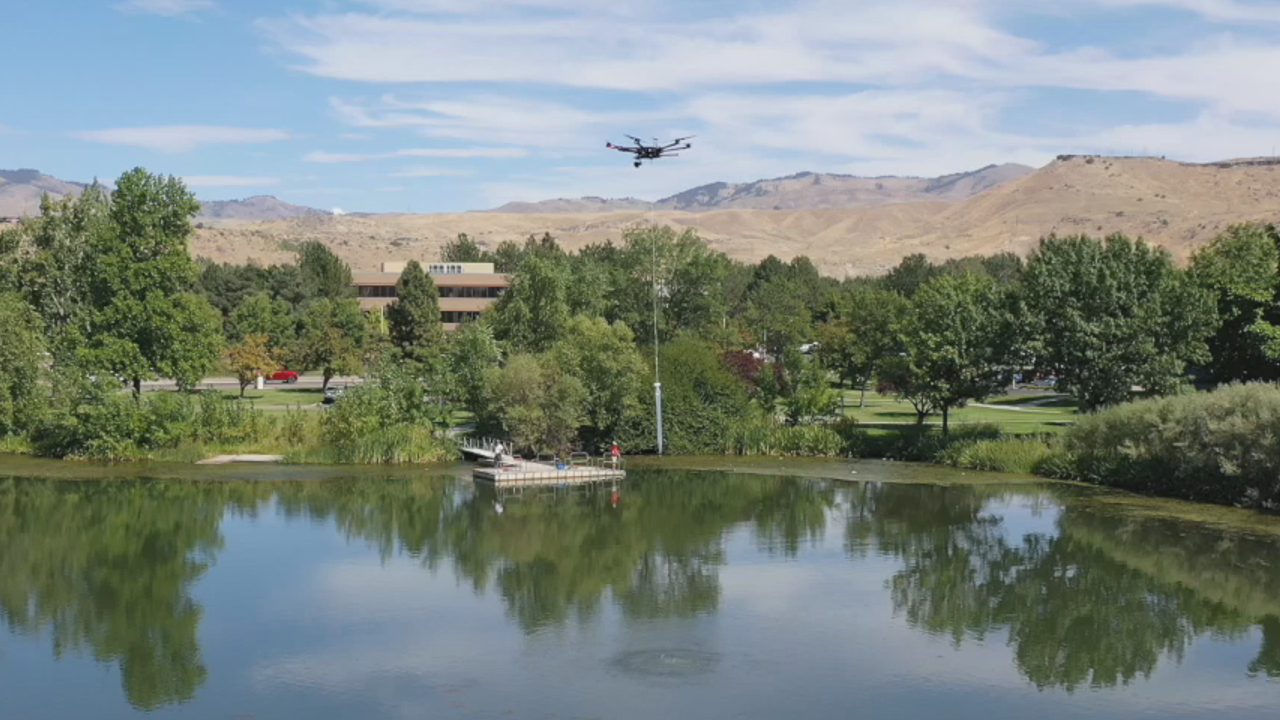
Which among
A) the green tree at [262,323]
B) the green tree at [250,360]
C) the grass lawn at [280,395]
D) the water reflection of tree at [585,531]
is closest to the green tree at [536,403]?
the water reflection of tree at [585,531]

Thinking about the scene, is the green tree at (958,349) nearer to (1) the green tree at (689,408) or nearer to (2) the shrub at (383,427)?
(1) the green tree at (689,408)

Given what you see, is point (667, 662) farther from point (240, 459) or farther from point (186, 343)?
point (186, 343)

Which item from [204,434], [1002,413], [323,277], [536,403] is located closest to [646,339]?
[1002,413]

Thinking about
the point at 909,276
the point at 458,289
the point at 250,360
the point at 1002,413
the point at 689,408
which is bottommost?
the point at 1002,413

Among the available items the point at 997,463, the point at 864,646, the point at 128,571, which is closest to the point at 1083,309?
the point at 997,463

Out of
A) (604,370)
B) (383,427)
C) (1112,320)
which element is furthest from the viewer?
(604,370)

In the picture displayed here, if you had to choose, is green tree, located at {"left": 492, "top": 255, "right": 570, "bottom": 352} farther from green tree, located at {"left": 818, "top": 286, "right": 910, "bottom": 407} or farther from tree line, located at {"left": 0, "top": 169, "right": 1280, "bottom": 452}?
green tree, located at {"left": 818, "top": 286, "right": 910, "bottom": 407}

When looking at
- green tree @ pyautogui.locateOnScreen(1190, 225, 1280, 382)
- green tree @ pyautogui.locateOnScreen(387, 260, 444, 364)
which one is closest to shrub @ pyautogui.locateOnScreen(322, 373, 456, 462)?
green tree @ pyautogui.locateOnScreen(387, 260, 444, 364)

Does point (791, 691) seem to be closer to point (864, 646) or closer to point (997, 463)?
point (864, 646)
